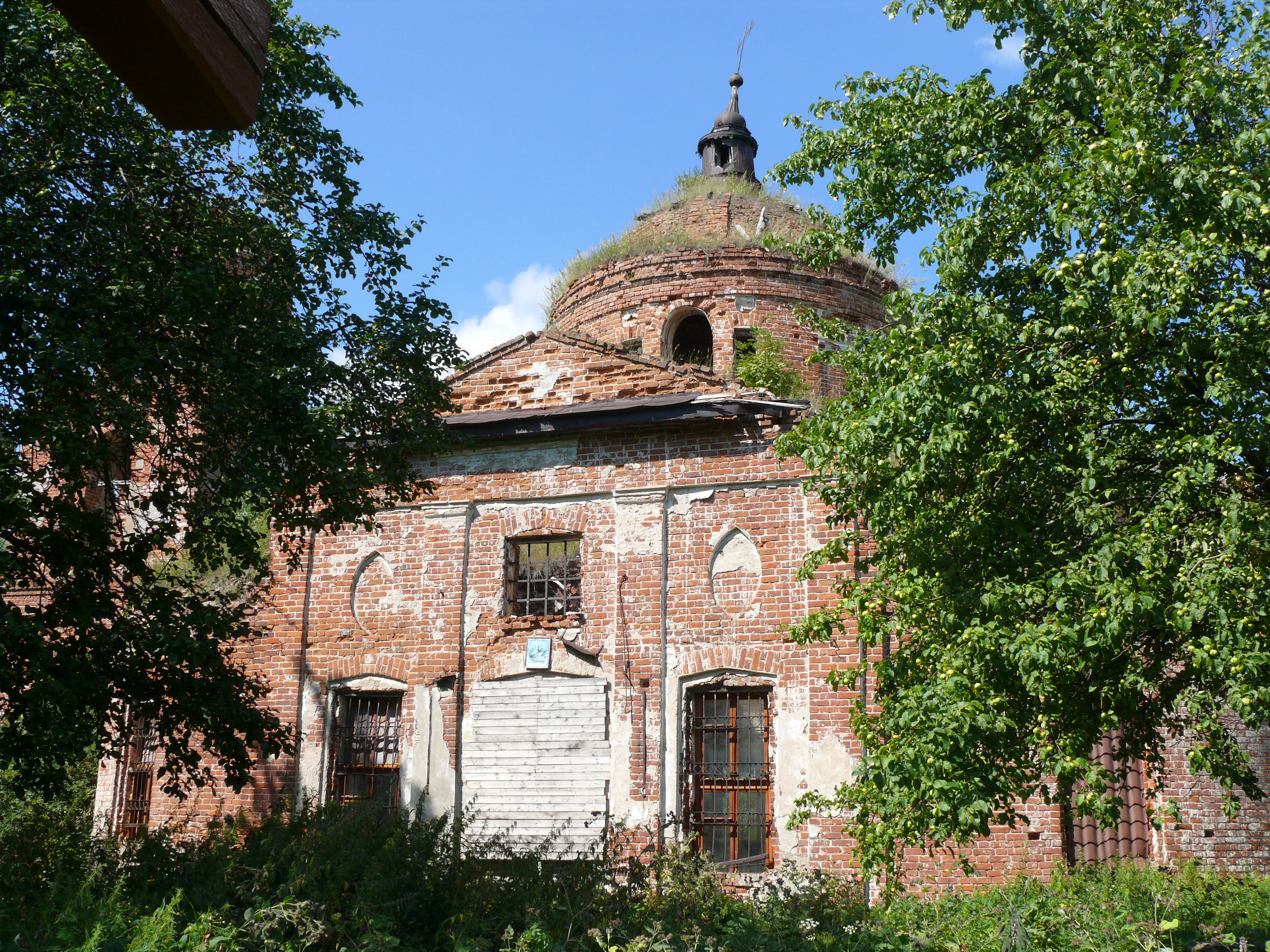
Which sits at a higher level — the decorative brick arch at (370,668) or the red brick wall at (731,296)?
the red brick wall at (731,296)

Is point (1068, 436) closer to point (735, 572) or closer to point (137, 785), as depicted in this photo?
point (735, 572)

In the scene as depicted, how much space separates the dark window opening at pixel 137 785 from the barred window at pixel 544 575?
205 inches

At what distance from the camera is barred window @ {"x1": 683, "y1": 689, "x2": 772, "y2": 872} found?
36.1 feet

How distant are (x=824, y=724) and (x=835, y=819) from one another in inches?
37.9

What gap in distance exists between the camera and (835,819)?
1055 cm

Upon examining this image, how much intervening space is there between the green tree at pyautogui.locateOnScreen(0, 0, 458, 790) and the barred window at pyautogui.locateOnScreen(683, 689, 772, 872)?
176 inches

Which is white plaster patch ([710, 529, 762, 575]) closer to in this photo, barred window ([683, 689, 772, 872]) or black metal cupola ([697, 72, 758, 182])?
barred window ([683, 689, 772, 872])

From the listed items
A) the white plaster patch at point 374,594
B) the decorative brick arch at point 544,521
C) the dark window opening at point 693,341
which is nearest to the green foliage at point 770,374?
the dark window opening at point 693,341

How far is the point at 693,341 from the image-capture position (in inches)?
718

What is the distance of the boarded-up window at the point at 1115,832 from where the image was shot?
10.6 metres

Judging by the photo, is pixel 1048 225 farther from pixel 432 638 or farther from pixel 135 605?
pixel 432 638

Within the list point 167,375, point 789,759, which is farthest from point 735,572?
point 167,375

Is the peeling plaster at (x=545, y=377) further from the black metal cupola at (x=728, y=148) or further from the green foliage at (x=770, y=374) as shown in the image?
the black metal cupola at (x=728, y=148)

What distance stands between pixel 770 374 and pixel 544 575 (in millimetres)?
4554
